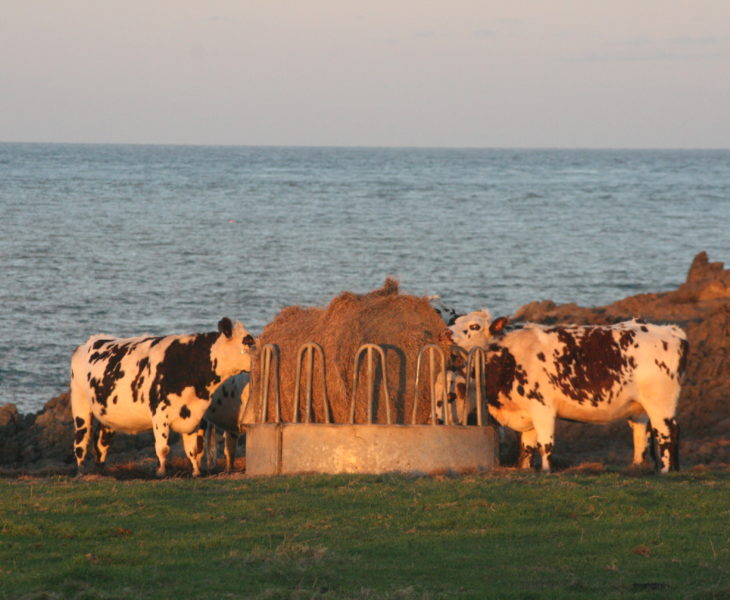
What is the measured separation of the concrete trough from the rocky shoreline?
9.21ft

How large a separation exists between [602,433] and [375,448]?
23.6 ft

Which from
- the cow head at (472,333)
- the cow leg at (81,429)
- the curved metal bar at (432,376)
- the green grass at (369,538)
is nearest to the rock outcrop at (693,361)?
the cow head at (472,333)

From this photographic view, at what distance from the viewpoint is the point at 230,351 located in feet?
57.6

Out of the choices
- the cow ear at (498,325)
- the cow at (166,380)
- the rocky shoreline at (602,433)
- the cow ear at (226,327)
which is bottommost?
the rocky shoreline at (602,433)

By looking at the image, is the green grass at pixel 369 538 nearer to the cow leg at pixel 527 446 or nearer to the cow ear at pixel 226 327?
the cow leg at pixel 527 446

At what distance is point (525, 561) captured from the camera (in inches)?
430

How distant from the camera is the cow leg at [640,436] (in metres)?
17.3

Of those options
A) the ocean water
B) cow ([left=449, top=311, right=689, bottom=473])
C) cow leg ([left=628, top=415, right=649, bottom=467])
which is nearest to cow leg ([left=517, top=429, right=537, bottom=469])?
cow ([left=449, top=311, right=689, bottom=473])

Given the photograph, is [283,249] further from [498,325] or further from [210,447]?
[498,325]

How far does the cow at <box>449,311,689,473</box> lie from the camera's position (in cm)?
1642

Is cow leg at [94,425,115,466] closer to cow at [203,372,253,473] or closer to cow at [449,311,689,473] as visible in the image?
cow at [203,372,253,473]

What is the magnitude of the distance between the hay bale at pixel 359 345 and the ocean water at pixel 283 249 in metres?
12.2

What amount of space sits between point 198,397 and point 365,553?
6.84m

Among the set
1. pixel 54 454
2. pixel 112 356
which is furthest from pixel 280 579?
pixel 54 454
